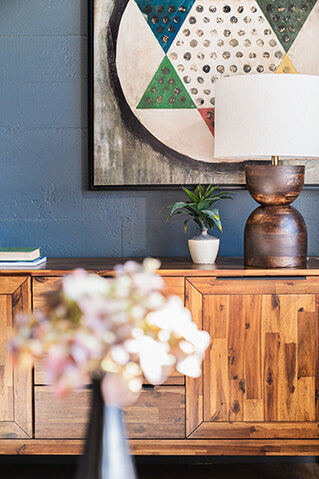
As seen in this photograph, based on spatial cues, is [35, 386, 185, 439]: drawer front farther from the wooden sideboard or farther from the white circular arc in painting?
the white circular arc in painting

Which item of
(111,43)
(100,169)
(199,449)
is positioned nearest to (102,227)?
(100,169)

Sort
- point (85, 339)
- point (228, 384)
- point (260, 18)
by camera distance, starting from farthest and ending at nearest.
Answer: point (260, 18) < point (228, 384) < point (85, 339)

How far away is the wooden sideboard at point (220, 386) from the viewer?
1961mm

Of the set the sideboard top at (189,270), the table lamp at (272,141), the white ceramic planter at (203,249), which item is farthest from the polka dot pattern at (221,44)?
the sideboard top at (189,270)

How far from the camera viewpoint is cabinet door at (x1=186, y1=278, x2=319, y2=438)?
196cm

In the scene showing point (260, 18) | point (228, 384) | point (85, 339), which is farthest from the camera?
point (260, 18)

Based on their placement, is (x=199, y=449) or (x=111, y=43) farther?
(x=111, y=43)

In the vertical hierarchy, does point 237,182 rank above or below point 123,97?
below

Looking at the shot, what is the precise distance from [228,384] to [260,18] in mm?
1586

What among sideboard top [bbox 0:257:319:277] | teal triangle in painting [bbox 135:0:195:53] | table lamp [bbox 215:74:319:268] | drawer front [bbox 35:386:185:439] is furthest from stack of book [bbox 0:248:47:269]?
teal triangle in painting [bbox 135:0:195:53]

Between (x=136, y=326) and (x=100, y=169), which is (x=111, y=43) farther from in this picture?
(x=136, y=326)

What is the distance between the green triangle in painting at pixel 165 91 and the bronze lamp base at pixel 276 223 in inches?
20.7

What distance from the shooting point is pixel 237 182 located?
7.79 ft

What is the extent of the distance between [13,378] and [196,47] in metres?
1.60
